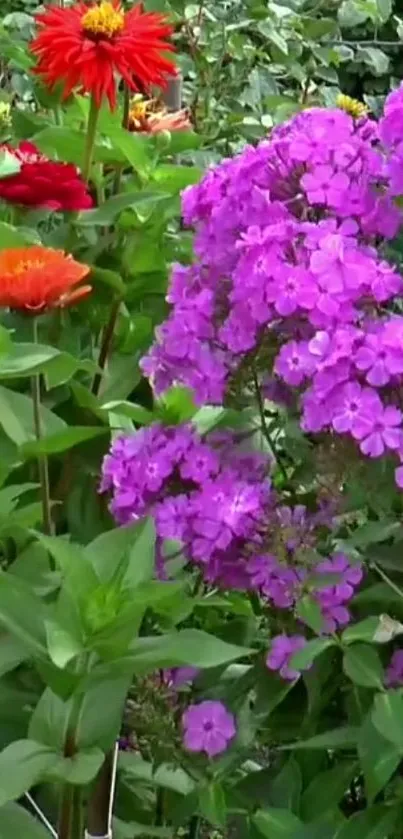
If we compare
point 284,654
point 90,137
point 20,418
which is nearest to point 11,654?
point 284,654

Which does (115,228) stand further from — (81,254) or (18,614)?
(18,614)

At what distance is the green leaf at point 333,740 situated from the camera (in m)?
0.81

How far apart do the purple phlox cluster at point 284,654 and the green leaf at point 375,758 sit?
6 centimetres

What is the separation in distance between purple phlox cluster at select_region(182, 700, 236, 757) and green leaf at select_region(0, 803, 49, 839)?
0.31 feet

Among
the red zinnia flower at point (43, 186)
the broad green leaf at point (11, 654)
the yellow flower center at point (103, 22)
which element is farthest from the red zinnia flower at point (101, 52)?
the broad green leaf at point (11, 654)

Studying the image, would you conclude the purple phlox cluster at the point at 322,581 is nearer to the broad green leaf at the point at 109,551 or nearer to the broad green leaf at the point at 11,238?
the broad green leaf at the point at 109,551

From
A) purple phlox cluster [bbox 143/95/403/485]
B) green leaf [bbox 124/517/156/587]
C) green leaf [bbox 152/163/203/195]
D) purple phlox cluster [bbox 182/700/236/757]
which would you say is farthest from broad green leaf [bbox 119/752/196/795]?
green leaf [bbox 152/163/203/195]

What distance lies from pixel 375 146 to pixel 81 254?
0.45m

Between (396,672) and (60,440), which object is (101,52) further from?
(396,672)

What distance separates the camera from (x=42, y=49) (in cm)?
129

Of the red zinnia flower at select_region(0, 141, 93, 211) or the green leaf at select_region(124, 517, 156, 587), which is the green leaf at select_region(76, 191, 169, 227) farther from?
the green leaf at select_region(124, 517, 156, 587)

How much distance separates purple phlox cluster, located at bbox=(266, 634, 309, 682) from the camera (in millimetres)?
824

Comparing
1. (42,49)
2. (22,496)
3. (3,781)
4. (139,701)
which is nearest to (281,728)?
(139,701)

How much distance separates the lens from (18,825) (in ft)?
2.75
